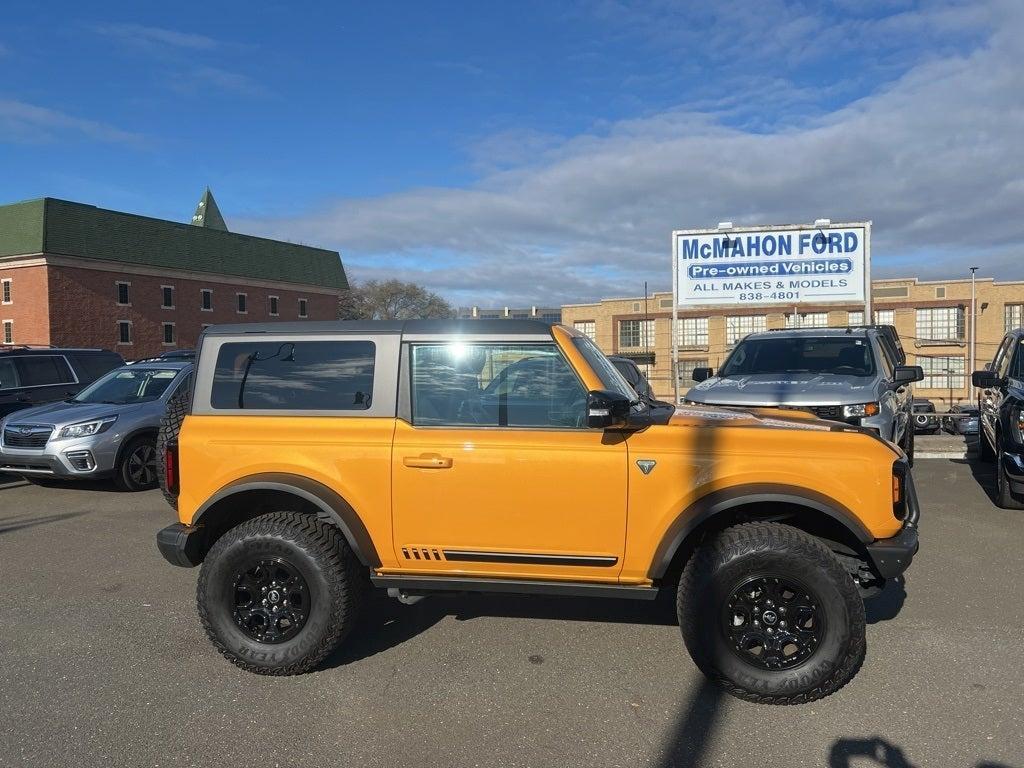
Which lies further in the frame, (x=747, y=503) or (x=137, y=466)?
(x=137, y=466)

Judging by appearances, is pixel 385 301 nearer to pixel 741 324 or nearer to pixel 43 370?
pixel 741 324

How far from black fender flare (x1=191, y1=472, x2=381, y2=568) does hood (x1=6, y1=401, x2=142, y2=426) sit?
5.92 m

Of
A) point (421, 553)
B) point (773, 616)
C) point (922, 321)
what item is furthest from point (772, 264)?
point (922, 321)

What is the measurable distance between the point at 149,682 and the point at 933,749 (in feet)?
12.1

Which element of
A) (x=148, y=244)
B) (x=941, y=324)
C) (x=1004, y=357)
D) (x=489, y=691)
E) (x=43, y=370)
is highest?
(x=148, y=244)

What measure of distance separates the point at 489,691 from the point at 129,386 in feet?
26.1

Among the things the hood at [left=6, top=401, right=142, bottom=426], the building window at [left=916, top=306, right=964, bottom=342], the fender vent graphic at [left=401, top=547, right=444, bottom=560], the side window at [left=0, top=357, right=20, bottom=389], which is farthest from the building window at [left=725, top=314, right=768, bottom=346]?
the fender vent graphic at [left=401, top=547, right=444, bottom=560]

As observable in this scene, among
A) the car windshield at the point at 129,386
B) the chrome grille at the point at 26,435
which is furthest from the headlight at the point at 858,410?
the chrome grille at the point at 26,435

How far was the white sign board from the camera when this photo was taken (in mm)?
14820

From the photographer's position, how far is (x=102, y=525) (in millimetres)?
7160

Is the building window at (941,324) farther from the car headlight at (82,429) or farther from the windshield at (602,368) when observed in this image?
the windshield at (602,368)

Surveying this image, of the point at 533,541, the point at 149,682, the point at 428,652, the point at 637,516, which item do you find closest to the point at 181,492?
the point at 149,682

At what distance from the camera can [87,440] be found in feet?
27.9

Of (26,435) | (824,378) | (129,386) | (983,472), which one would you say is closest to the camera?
(824,378)
